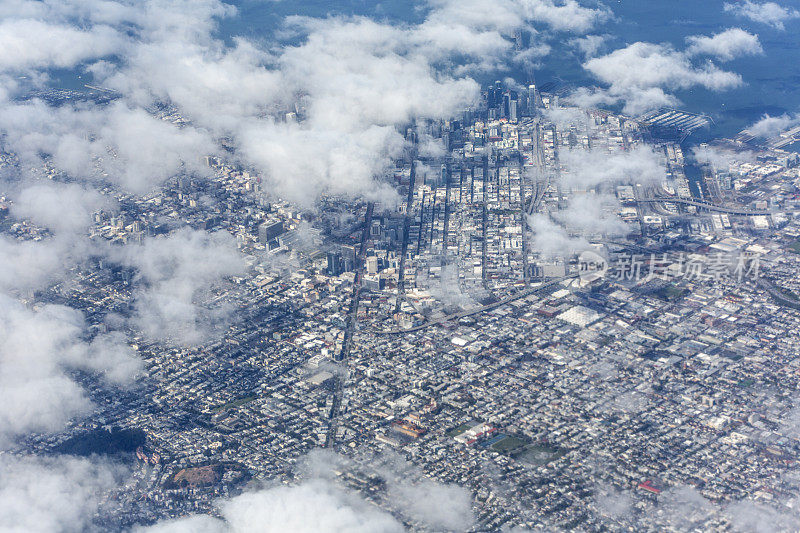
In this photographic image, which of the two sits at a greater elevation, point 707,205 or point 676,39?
point 676,39

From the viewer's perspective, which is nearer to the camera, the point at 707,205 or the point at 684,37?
the point at 707,205

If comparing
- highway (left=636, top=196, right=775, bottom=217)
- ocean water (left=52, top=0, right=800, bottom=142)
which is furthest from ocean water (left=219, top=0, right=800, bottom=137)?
highway (left=636, top=196, right=775, bottom=217)

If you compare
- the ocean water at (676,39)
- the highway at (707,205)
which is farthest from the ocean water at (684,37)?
the highway at (707,205)

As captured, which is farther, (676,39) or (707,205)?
(676,39)

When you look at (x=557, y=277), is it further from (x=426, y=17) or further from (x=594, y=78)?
(x=426, y=17)

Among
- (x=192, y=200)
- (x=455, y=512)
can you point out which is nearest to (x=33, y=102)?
(x=192, y=200)

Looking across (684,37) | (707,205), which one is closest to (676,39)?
(684,37)

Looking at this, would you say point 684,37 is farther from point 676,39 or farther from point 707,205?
point 707,205

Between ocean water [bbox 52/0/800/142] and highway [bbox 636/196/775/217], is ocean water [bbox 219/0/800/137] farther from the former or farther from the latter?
highway [bbox 636/196/775/217]
